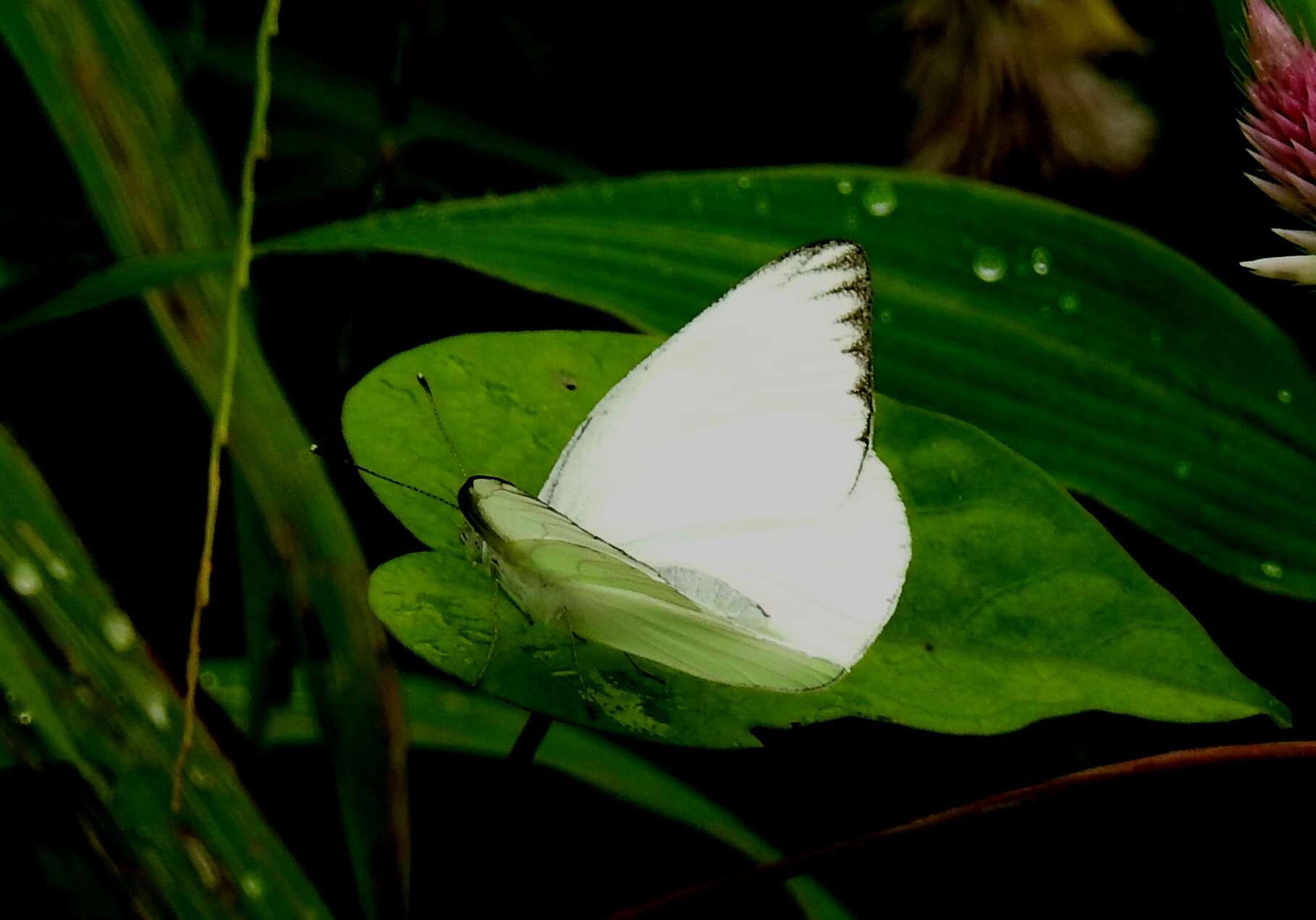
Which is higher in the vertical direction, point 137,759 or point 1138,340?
point 1138,340

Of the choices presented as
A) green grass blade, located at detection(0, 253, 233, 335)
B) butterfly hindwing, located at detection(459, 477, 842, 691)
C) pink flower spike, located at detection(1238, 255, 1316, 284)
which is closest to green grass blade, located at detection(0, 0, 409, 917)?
green grass blade, located at detection(0, 253, 233, 335)

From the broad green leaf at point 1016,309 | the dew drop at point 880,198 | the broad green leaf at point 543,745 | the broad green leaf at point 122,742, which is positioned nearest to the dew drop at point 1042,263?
the broad green leaf at point 1016,309

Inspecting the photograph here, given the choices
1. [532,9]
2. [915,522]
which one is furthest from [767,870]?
[532,9]

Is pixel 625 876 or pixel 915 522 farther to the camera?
pixel 625 876

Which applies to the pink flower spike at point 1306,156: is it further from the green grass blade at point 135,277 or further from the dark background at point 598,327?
the green grass blade at point 135,277

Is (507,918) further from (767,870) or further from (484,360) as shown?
(484,360)

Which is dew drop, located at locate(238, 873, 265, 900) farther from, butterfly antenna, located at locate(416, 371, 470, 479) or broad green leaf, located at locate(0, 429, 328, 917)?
butterfly antenna, located at locate(416, 371, 470, 479)
